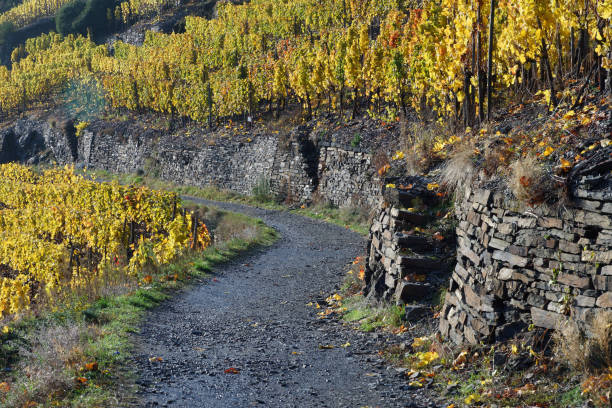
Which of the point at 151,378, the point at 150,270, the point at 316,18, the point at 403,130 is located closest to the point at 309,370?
the point at 151,378

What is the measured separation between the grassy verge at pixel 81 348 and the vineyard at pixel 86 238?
352 cm

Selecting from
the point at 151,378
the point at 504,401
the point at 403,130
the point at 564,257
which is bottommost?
the point at 151,378

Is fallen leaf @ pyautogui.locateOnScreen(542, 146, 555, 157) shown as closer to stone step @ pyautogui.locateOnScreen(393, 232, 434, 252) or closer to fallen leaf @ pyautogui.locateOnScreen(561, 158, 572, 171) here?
fallen leaf @ pyautogui.locateOnScreen(561, 158, 572, 171)

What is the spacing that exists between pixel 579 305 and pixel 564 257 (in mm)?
524

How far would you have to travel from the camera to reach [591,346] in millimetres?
5164

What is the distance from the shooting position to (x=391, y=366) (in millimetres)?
7160

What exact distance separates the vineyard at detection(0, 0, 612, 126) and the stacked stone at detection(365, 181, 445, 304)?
312cm

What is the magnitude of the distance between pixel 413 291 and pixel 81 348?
16.2 feet

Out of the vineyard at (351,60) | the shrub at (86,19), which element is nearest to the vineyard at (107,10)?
the shrub at (86,19)

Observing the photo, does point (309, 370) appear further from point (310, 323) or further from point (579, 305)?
point (579, 305)

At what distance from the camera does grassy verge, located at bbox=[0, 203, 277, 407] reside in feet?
20.8

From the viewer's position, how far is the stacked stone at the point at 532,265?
18.1 ft

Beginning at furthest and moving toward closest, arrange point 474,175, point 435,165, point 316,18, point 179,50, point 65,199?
point 179,50 → point 316,18 → point 65,199 → point 435,165 → point 474,175

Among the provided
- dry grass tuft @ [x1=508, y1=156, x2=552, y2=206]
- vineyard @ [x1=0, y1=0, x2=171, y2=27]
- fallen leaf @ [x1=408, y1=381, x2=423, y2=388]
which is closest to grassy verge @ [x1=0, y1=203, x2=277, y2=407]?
fallen leaf @ [x1=408, y1=381, x2=423, y2=388]
